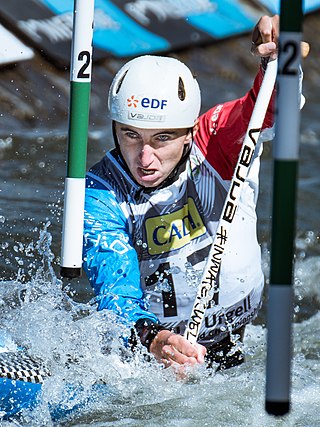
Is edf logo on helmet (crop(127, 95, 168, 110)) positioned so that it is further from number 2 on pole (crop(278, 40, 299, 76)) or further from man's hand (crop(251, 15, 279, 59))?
number 2 on pole (crop(278, 40, 299, 76))

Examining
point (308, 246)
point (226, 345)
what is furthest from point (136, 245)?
point (308, 246)

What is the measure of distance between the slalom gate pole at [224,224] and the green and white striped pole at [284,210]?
1575 mm

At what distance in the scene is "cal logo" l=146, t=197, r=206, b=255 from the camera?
4.16m

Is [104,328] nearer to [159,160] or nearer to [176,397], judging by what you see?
[176,397]

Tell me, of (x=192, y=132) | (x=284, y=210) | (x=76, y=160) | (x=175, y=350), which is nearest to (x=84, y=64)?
(x=76, y=160)

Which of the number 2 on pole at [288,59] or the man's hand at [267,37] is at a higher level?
the man's hand at [267,37]

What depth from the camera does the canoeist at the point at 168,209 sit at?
393cm

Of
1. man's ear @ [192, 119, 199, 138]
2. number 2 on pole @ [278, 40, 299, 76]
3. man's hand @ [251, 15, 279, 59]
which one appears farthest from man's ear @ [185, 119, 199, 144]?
number 2 on pole @ [278, 40, 299, 76]

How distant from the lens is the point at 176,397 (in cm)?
396

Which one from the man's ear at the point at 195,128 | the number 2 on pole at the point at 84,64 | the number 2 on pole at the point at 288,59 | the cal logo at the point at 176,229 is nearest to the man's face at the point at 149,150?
the man's ear at the point at 195,128

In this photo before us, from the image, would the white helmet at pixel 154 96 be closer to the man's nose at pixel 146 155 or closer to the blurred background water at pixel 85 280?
the man's nose at pixel 146 155

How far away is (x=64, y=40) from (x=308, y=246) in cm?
377

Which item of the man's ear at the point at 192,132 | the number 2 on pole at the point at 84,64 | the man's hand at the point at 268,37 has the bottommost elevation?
the man's ear at the point at 192,132

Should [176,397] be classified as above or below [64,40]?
below
